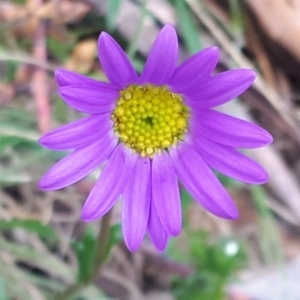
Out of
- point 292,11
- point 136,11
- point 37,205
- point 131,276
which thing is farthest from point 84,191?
point 292,11

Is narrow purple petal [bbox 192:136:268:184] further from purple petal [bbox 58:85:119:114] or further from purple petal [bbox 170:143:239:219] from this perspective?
purple petal [bbox 58:85:119:114]

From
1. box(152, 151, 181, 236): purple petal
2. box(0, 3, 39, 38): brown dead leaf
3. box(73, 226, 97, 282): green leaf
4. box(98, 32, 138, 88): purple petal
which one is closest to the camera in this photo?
box(98, 32, 138, 88): purple petal

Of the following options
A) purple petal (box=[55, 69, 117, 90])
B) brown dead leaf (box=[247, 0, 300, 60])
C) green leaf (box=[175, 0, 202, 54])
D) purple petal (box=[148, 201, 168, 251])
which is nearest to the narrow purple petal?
purple petal (box=[148, 201, 168, 251])

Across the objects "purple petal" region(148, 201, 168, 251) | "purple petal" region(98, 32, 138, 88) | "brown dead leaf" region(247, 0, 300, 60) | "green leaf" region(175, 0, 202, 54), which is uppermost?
"brown dead leaf" region(247, 0, 300, 60)

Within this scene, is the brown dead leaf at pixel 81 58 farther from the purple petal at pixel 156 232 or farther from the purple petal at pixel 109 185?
the purple petal at pixel 156 232

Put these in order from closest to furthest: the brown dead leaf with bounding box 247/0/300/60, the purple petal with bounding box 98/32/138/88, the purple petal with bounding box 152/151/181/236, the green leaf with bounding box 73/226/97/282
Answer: the purple petal with bounding box 98/32/138/88, the purple petal with bounding box 152/151/181/236, the green leaf with bounding box 73/226/97/282, the brown dead leaf with bounding box 247/0/300/60

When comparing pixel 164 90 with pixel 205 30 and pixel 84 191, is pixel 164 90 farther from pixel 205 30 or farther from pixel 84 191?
pixel 205 30

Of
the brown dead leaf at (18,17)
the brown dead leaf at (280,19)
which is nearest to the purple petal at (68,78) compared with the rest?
the brown dead leaf at (18,17)
